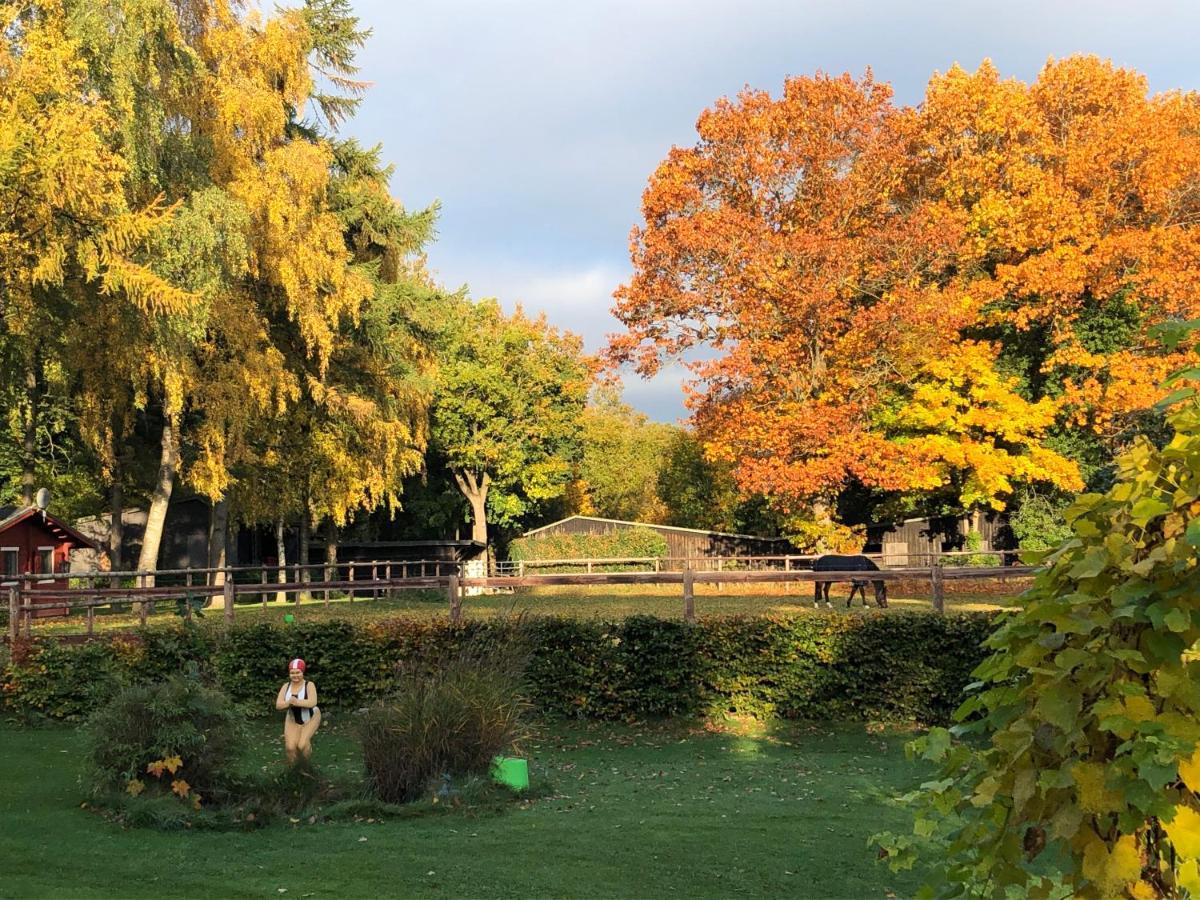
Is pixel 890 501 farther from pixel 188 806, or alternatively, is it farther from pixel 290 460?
pixel 188 806

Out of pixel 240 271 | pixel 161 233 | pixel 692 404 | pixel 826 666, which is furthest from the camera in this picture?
pixel 692 404

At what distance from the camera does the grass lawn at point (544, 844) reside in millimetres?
6523

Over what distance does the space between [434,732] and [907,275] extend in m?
25.7

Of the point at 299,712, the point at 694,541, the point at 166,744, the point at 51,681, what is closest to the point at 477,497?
the point at 694,541

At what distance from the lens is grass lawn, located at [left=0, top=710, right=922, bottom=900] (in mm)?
6523

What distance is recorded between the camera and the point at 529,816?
27.8 feet

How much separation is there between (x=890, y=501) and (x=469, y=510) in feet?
76.3

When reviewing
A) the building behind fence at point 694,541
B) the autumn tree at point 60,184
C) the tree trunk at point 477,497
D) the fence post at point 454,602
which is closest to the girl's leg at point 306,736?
the fence post at point 454,602

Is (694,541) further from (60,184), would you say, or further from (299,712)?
(299,712)

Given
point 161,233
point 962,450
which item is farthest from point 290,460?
point 962,450

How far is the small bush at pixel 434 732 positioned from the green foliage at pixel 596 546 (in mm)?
31032

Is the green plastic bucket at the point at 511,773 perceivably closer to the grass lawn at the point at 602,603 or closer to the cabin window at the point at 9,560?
the grass lawn at the point at 602,603

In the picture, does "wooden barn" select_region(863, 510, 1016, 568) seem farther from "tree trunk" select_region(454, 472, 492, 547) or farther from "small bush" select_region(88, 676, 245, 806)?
"small bush" select_region(88, 676, 245, 806)

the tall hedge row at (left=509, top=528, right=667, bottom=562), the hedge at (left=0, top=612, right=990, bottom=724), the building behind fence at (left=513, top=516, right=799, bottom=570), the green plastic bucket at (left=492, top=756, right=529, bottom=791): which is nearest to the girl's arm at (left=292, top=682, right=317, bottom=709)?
the green plastic bucket at (left=492, top=756, right=529, bottom=791)
